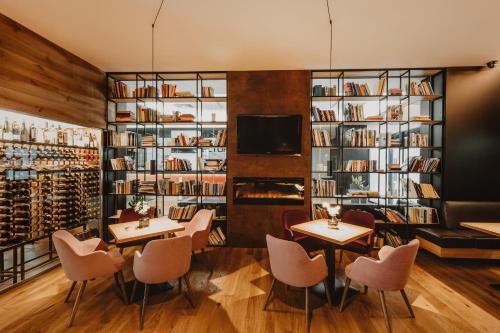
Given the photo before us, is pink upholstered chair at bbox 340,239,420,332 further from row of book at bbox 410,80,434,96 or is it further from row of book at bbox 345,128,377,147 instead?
row of book at bbox 410,80,434,96

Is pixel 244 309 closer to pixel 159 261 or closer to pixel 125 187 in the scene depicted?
pixel 159 261

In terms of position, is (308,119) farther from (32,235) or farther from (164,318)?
(32,235)

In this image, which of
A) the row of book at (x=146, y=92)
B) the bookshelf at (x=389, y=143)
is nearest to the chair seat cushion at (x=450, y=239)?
the bookshelf at (x=389, y=143)

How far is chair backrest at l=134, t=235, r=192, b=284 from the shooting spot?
2361mm

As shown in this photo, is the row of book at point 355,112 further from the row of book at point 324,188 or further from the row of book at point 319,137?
the row of book at point 324,188

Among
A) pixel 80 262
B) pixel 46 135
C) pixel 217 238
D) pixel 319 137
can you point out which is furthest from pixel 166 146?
pixel 319 137

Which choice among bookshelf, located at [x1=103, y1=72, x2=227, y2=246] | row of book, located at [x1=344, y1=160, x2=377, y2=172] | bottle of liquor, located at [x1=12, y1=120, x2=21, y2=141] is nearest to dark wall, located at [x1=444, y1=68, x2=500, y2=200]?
row of book, located at [x1=344, y1=160, x2=377, y2=172]

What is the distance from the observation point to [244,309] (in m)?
2.66

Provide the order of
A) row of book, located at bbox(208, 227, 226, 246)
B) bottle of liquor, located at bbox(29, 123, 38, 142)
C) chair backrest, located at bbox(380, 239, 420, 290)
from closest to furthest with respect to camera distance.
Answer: chair backrest, located at bbox(380, 239, 420, 290) → bottle of liquor, located at bbox(29, 123, 38, 142) → row of book, located at bbox(208, 227, 226, 246)

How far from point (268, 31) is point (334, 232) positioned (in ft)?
8.86

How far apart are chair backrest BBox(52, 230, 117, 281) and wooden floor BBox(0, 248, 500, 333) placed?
458 mm

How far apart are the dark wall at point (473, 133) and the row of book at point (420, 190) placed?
11.9 inches

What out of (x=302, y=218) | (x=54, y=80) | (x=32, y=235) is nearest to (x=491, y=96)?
(x=302, y=218)

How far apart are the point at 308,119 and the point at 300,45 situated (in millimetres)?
1298
